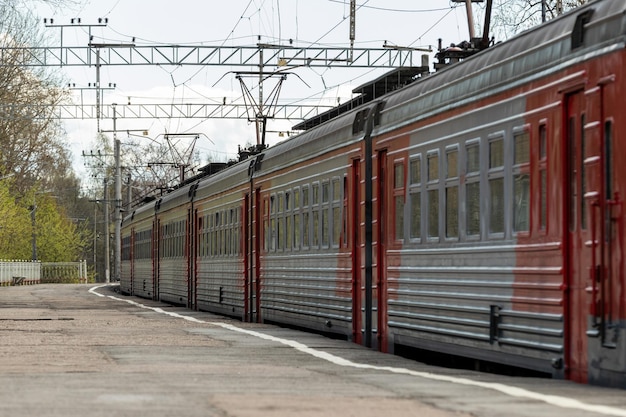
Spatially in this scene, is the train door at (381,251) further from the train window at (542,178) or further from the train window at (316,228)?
the train window at (542,178)

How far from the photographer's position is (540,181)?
487 inches

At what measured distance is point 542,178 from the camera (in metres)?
12.3

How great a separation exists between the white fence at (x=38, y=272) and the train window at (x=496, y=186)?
7076 centimetres

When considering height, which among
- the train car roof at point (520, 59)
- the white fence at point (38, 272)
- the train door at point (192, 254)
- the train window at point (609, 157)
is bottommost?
the white fence at point (38, 272)

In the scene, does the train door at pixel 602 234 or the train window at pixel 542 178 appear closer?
the train door at pixel 602 234

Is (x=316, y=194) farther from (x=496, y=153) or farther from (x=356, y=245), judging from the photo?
(x=496, y=153)

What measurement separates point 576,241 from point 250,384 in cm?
270

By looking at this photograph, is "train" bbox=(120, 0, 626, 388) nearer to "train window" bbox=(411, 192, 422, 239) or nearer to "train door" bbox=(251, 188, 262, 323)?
"train window" bbox=(411, 192, 422, 239)

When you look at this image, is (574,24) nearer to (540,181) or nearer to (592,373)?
(540,181)

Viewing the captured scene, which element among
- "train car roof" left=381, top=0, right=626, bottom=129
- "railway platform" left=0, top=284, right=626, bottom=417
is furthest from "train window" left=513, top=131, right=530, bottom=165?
Answer: "railway platform" left=0, top=284, right=626, bottom=417

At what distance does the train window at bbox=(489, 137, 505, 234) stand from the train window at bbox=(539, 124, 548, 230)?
2.85 feet

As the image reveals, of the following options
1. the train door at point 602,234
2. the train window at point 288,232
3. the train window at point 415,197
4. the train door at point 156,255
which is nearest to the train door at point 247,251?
the train window at point 288,232

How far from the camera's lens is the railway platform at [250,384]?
954 cm

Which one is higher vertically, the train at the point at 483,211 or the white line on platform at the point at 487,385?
the train at the point at 483,211
